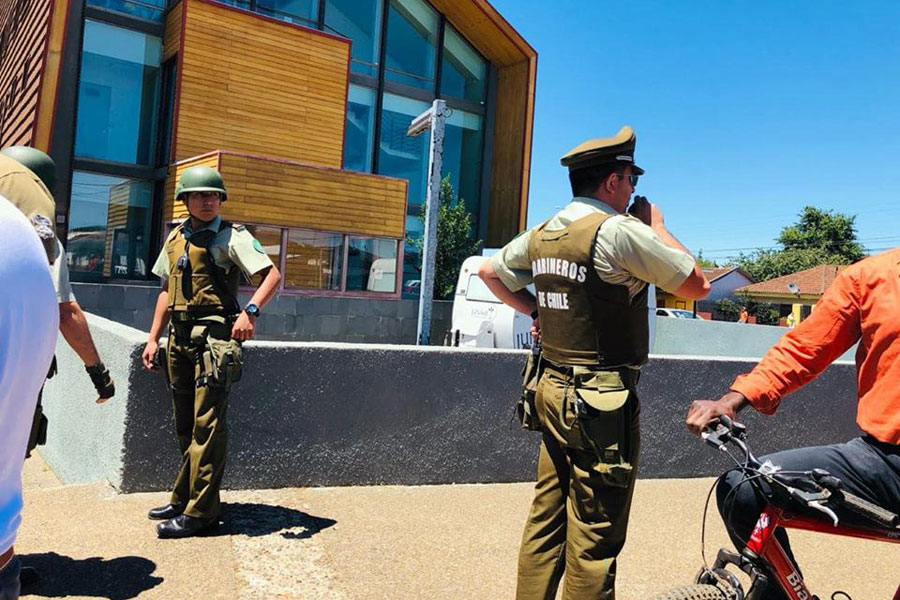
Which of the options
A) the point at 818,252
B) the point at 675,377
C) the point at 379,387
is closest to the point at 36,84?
the point at 379,387

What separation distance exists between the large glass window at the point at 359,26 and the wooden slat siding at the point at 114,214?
6718mm

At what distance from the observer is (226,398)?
3.84 m

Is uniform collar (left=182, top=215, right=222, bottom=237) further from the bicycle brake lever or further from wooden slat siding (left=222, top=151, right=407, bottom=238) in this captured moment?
wooden slat siding (left=222, top=151, right=407, bottom=238)

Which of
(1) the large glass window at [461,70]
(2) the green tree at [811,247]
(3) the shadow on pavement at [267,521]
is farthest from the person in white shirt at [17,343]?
(2) the green tree at [811,247]

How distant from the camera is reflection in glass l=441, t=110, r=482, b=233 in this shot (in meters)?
21.3

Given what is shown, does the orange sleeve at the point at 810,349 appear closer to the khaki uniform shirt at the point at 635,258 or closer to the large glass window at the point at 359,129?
the khaki uniform shirt at the point at 635,258

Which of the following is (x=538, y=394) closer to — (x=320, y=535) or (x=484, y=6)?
(x=320, y=535)

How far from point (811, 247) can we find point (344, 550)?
238 ft

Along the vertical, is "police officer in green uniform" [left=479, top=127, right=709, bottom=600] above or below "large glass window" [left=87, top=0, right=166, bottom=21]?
below

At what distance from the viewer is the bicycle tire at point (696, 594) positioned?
2.21m

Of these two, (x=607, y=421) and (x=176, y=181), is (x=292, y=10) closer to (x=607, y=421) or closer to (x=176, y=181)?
(x=176, y=181)

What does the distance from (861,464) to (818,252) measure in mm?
70587

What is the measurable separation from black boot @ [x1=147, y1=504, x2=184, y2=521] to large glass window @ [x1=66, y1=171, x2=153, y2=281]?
1235 cm

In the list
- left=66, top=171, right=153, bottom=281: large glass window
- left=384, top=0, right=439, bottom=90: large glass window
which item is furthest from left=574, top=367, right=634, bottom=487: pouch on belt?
left=384, top=0, right=439, bottom=90: large glass window
